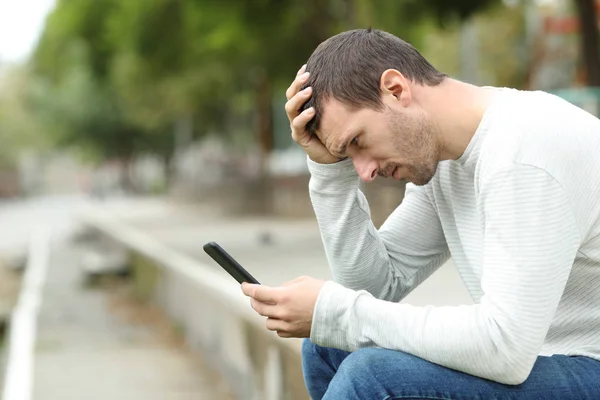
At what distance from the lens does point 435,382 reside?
2.37 meters

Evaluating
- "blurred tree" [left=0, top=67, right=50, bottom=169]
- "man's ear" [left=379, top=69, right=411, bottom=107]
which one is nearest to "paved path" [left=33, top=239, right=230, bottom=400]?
"man's ear" [left=379, top=69, right=411, bottom=107]

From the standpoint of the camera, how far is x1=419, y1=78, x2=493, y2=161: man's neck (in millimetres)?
2516

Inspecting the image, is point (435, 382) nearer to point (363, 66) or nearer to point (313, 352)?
point (313, 352)

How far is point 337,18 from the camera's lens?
65.4ft

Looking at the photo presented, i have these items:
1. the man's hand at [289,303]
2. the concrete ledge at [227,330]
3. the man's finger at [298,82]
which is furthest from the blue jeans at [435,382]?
the concrete ledge at [227,330]

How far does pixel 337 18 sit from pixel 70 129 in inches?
1504

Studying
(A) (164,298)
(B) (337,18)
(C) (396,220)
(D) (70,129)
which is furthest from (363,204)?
(D) (70,129)

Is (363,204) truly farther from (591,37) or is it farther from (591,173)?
(591,37)

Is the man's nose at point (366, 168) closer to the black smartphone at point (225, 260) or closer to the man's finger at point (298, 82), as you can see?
the man's finger at point (298, 82)

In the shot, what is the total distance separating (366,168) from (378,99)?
20 centimetres

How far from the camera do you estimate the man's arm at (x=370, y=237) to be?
290cm

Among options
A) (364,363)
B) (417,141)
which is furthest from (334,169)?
(364,363)

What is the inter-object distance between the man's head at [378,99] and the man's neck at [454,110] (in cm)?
2

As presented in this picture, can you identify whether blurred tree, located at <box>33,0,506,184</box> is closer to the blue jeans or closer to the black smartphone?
the black smartphone
